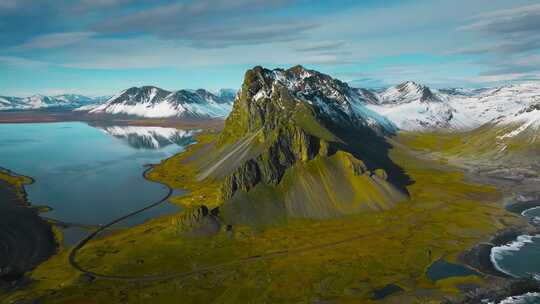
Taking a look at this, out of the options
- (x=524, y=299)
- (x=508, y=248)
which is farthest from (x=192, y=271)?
(x=508, y=248)

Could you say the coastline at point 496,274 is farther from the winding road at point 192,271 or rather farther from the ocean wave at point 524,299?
the winding road at point 192,271

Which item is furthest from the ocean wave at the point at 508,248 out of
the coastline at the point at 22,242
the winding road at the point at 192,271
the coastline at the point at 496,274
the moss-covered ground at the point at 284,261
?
the coastline at the point at 22,242

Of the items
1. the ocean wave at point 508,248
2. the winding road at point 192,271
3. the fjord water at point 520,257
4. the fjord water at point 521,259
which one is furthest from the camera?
the ocean wave at point 508,248

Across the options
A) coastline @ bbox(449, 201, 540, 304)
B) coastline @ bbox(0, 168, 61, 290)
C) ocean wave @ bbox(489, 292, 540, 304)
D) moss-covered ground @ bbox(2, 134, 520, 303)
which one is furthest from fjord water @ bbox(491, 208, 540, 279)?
coastline @ bbox(0, 168, 61, 290)

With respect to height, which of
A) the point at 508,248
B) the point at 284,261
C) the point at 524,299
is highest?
the point at 284,261

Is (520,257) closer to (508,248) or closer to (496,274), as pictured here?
(508,248)

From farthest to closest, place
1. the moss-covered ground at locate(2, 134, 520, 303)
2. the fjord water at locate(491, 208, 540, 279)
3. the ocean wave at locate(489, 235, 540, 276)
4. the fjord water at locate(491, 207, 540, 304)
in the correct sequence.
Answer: the ocean wave at locate(489, 235, 540, 276) → the fjord water at locate(491, 208, 540, 279) → the moss-covered ground at locate(2, 134, 520, 303) → the fjord water at locate(491, 207, 540, 304)

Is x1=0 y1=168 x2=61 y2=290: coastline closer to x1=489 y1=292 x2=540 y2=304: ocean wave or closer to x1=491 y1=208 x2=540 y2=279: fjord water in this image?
x1=489 y1=292 x2=540 y2=304: ocean wave

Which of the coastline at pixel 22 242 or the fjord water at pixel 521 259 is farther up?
the coastline at pixel 22 242

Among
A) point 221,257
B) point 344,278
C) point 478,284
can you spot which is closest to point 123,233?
point 221,257

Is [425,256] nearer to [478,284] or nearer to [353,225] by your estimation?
[478,284]
